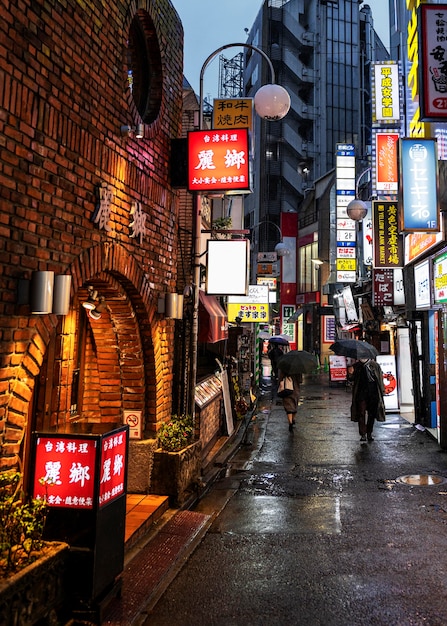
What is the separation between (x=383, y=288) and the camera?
18.3m

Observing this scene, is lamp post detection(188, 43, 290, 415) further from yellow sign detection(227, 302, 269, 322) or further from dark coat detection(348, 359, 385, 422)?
yellow sign detection(227, 302, 269, 322)

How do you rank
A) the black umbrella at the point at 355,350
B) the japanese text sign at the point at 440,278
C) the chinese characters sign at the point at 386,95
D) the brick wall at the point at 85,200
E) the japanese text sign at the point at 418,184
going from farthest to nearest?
1. the chinese characters sign at the point at 386,95
2. the black umbrella at the point at 355,350
3. the japanese text sign at the point at 440,278
4. the japanese text sign at the point at 418,184
5. the brick wall at the point at 85,200

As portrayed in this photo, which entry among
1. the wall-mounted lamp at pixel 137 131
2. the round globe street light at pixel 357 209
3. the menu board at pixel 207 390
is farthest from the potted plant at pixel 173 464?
the round globe street light at pixel 357 209

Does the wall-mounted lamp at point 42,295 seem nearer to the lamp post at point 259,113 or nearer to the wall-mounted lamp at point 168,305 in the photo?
the wall-mounted lamp at point 168,305

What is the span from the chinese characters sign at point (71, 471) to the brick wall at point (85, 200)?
0.94 ft

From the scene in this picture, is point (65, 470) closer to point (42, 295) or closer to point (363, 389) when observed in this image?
point (42, 295)

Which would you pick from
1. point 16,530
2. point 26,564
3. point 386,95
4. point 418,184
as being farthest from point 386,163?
point 26,564

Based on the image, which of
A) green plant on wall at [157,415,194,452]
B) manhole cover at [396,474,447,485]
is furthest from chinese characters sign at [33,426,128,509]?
manhole cover at [396,474,447,485]

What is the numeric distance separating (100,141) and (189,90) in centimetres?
858

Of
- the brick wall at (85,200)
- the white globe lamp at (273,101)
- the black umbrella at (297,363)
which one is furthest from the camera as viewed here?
the black umbrella at (297,363)

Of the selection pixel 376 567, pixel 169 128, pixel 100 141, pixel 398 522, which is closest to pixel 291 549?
pixel 376 567

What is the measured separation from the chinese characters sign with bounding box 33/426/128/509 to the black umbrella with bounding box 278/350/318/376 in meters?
10.1

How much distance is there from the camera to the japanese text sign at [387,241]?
50.8 feet

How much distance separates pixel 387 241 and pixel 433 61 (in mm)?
7524
